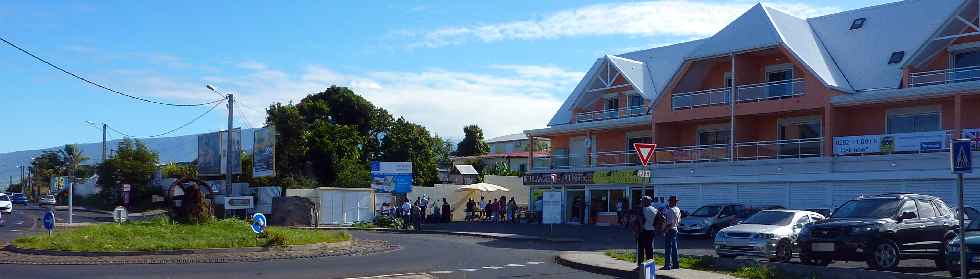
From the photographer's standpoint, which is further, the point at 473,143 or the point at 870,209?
the point at 473,143

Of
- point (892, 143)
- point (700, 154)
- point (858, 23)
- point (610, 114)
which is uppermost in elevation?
point (858, 23)

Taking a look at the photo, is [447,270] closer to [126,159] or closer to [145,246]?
[145,246]

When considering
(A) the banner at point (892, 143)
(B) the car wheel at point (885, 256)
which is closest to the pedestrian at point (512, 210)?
(A) the banner at point (892, 143)

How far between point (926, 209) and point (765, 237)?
12.0 feet

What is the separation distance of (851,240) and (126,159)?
57883mm

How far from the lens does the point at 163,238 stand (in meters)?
22.6

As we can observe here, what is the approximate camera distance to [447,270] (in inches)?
725

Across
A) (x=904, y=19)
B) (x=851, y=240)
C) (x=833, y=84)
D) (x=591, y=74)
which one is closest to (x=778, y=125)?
Answer: (x=833, y=84)

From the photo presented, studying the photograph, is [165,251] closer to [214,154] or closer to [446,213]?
[446,213]

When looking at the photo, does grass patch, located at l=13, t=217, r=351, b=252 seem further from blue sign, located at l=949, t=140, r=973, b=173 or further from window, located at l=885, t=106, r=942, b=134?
window, located at l=885, t=106, r=942, b=134

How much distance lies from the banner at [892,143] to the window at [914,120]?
7.51ft

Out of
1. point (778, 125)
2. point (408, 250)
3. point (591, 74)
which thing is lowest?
point (408, 250)

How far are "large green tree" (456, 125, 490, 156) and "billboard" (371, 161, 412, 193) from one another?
1988 inches

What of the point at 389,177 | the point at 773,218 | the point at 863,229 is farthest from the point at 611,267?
the point at 389,177
